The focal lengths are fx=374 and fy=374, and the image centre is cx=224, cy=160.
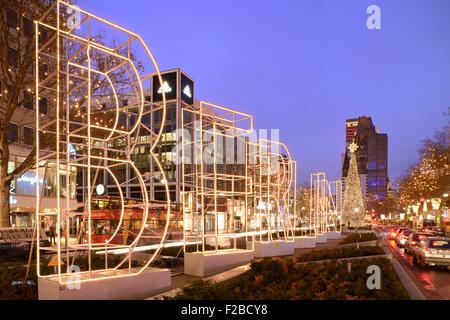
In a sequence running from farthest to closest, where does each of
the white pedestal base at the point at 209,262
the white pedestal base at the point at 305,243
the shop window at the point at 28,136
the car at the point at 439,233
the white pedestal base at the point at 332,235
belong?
the white pedestal base at the point at 332,235 < the car at the point at 439,233 < the white pedestal base at the point at 305,243 < the shop window at the point at 28,136 < the white pedestal base at the point at 209,262

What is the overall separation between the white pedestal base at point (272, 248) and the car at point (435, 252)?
6.27 meters

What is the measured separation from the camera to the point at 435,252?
16.4 meters

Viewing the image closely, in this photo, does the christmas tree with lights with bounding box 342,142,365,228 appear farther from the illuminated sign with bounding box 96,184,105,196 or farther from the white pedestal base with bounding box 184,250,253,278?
the illuminated sign with bounding box 96,184,105,196

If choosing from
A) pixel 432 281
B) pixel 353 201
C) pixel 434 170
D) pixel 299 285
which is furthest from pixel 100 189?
pixel 434 170

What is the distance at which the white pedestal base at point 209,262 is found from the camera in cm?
1304

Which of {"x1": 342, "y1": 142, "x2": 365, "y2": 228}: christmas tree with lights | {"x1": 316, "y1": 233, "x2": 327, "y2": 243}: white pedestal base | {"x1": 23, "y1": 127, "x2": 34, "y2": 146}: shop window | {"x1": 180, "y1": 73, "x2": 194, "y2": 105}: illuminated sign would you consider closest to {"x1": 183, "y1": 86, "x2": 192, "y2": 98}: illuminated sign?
{"x1": 180, "y1": 73, "x2": 194, "y2": 105}: illuminated sign

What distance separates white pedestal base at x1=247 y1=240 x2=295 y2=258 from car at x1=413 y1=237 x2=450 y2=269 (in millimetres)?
6273

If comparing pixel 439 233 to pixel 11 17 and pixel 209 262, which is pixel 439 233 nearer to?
pixel 209 262

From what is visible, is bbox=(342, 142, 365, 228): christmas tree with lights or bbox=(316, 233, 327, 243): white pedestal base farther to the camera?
bbox=(342, 142, 365, 228): christmas tree with lights

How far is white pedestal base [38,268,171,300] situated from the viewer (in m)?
7.60

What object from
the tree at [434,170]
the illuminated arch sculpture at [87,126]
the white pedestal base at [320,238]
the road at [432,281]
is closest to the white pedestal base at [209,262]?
the illuminated arch sculpture at [87,126]

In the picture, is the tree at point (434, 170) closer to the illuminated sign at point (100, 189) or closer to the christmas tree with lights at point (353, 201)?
the christmas tree with lights at point (353, 201)

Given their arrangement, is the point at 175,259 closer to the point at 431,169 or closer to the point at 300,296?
the point at 300,296

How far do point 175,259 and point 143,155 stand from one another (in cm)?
5072
